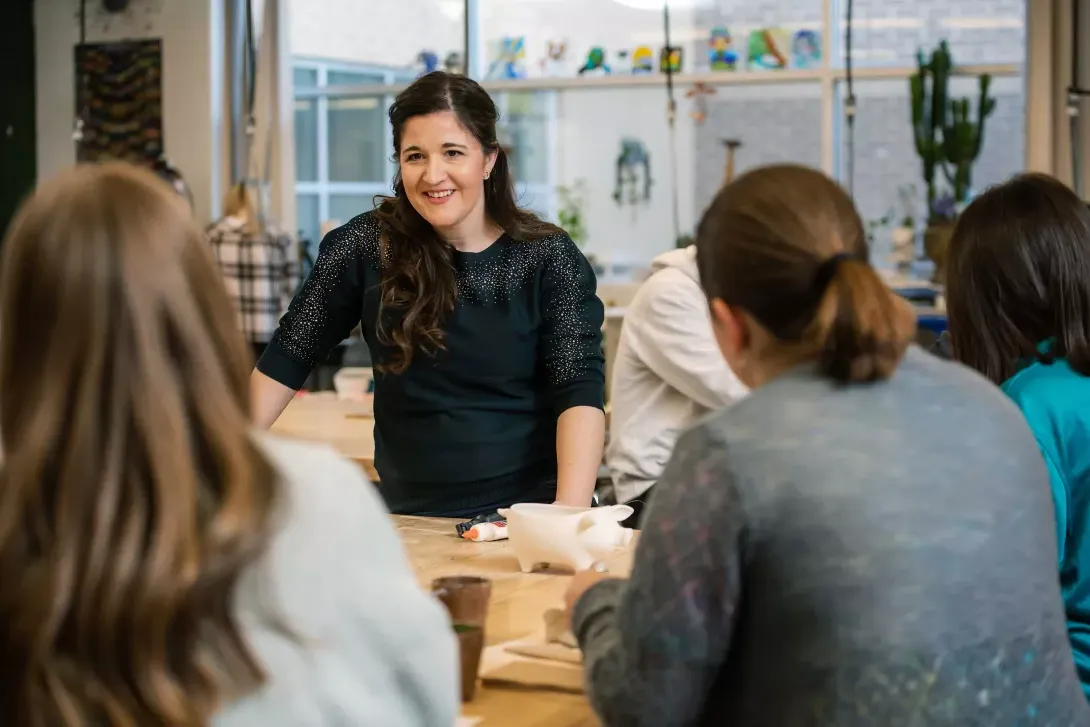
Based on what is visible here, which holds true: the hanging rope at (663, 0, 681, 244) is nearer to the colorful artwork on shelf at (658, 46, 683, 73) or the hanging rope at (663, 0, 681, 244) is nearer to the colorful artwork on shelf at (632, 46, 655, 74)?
the colorful artwork on shelf at (658, 46, 683, 73)

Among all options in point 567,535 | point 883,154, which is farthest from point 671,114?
point 567,535

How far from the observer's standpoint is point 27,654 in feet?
3.03

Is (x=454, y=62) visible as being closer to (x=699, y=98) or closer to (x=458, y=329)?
(x=699, y=98)

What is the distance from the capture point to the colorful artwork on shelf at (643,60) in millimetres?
6453

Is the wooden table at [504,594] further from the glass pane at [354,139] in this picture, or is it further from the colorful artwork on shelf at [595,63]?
the glass pane at [354,139]

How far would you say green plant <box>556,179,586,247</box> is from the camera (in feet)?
21.6

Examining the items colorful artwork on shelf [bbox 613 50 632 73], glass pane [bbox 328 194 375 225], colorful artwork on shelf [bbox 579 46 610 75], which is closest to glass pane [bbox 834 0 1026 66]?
colorful artwork on shelf [bbox 613 50 632 73]

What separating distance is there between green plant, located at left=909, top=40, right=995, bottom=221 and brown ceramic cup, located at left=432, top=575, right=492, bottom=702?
480 cm

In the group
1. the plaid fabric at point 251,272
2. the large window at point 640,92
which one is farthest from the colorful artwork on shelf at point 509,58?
the plaid fabric at point 251,272

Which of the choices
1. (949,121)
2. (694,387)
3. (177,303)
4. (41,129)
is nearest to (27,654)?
(177,303)

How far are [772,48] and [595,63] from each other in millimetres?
879

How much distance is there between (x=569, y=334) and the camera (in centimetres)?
243

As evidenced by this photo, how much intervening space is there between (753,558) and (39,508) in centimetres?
62

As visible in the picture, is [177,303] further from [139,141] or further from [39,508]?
[139,141]
